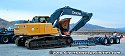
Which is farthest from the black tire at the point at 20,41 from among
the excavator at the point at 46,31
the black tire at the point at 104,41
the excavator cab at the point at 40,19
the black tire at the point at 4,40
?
the black tire at the point at 104,41

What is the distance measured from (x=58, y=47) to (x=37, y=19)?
3.92 meters

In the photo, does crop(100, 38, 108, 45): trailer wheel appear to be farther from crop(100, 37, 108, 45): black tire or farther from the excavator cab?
the excavator cab

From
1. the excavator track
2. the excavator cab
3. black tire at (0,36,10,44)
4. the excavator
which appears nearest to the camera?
the excavator track

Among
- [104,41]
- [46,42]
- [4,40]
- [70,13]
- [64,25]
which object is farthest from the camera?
[4,40]

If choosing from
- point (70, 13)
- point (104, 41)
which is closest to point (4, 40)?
point (70, 13)

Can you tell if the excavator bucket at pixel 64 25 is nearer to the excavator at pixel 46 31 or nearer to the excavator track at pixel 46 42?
the excavator at pixel 46 31

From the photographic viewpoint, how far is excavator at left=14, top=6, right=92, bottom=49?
27.7 metres

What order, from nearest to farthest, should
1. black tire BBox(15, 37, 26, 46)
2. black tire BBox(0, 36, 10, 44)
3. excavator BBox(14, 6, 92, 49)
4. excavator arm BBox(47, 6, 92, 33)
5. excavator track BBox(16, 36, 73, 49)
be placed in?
1. excavator track BBox(16, 36, 73, 49)
2. excavator BBox(14, 6, 92, 49)
3. black tire BBox(15, 37, 26, 46)
4. excavator arm BBox(47, 6, 92, 33)
5. black tire BBox(0, 36, 10, 44)

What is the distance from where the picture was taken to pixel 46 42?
27.9 meters

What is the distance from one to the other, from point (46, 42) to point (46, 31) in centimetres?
112

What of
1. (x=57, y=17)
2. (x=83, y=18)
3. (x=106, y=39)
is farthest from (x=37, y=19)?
(x=106, y=39)

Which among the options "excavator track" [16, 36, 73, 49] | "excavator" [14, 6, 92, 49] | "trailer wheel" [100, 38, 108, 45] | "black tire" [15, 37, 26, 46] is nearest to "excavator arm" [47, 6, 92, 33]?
"excavator" [14, 6, 92, 49]

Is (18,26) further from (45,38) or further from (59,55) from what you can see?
(59,55)

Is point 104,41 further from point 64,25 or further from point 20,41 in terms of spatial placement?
point 20,41
